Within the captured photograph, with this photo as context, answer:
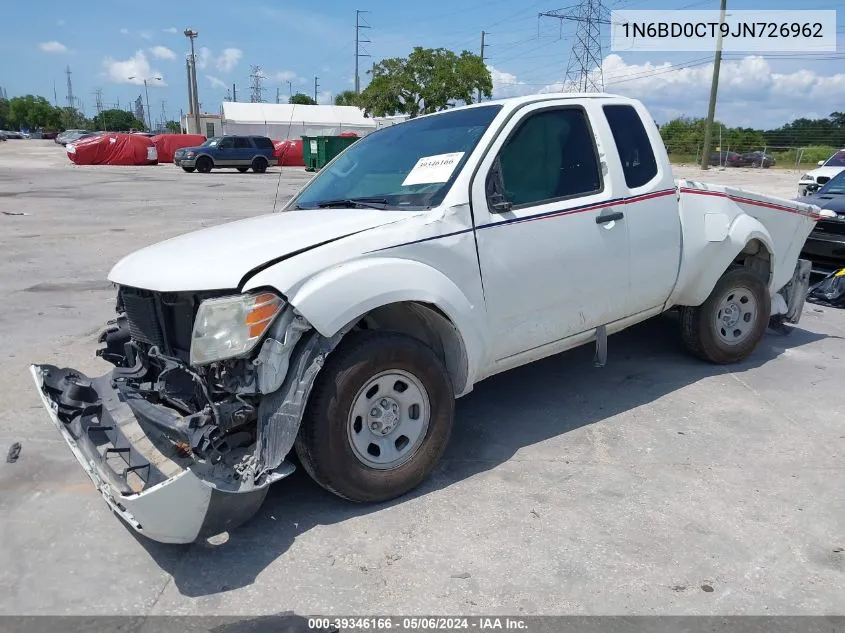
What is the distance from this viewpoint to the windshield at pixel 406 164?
149 inches

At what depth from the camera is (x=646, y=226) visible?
4512 millimetres

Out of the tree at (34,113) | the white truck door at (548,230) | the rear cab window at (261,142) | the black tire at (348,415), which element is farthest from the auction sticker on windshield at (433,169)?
the tree at (34,113)

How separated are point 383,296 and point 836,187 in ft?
28.3

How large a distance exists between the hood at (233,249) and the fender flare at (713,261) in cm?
244

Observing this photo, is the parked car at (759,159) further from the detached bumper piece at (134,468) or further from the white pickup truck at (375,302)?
the detached bumper piece at (134,468)

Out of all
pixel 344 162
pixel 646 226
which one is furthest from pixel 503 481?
pixel 344 162

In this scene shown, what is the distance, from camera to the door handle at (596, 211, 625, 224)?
423cm

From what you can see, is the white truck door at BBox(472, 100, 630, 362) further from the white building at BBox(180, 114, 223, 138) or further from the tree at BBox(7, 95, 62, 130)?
the tree at BBox(7, 95, 62, 130)

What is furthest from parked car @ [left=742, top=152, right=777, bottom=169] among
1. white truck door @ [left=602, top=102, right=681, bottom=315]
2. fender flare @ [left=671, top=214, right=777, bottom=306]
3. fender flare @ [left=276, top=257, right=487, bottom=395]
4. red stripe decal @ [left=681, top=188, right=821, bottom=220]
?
fender flare @ [left=276, top=257, right=487, bottom=395]

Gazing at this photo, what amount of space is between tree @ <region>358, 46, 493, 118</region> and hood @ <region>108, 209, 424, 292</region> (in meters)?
42.1

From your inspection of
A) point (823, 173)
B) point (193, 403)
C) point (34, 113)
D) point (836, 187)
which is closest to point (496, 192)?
point (193, 403)

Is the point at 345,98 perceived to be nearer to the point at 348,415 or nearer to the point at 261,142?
the point at 261,142

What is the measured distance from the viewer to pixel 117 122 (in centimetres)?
12512

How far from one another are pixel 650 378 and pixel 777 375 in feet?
3.46
